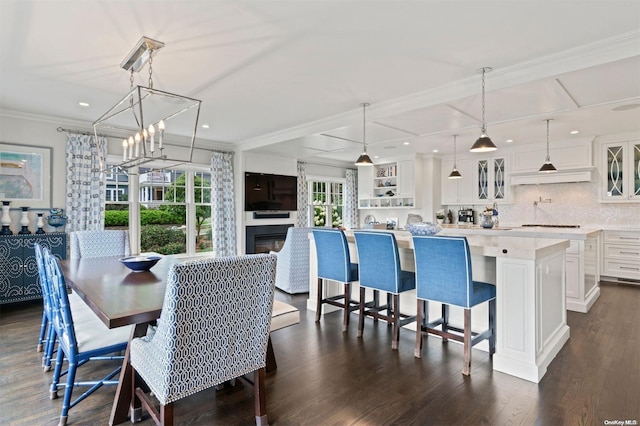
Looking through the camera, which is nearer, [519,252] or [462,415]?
[462,415]

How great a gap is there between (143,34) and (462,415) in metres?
3.46

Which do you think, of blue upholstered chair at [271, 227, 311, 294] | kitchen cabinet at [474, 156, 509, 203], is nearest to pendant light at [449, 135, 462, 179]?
kitchen cabinet at [474, 156, 509, 203]

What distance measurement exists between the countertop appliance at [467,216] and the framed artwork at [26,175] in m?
7.59

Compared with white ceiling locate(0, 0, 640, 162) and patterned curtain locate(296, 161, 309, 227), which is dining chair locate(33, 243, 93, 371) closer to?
white ceiling locate(0, 0, 640, 162)

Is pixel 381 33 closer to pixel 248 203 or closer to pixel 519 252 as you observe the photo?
pixel 519 252

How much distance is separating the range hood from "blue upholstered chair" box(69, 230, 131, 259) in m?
6.86

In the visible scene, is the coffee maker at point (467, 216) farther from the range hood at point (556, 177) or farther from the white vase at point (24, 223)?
the white vase at point (24, 223)

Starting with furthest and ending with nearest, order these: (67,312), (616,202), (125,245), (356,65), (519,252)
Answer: (616,202)
(125,245)
(356,65)
(519,252)
(67,312)

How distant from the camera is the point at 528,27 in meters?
2.55

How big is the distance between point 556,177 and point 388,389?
5.84 meters

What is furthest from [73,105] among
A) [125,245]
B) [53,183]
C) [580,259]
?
[580,259]

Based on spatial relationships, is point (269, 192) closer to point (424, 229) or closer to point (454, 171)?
point (454, 171)

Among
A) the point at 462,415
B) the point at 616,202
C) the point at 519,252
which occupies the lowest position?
the point at 462,415

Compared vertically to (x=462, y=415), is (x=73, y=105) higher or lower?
higher
